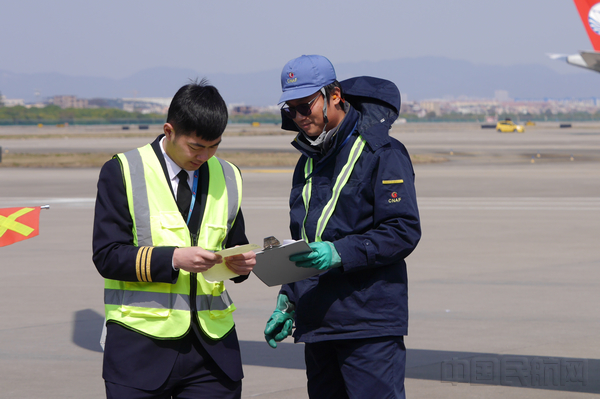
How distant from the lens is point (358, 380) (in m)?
3.33

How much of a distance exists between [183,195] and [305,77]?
2.53ft

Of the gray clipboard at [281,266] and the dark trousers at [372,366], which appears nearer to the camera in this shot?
the gray clipboard at [281,266]

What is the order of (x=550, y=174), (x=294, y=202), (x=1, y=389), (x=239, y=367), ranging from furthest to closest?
(x=550, y=174)
(x=1, y=389)
(x=294, y=202)
(x=239, y=367)

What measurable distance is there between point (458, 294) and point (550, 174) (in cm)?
2028

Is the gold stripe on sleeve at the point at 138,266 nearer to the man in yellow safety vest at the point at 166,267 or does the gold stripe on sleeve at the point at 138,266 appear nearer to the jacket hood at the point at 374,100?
the man in yellow safety vest at the point at 166,267

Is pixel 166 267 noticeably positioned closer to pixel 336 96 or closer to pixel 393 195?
pixel 393 195

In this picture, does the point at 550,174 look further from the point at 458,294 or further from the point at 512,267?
the point at 458,294

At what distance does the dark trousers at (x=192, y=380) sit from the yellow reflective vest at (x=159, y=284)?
0.09m

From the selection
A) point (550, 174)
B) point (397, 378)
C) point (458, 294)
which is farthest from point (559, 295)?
point (550, 174)

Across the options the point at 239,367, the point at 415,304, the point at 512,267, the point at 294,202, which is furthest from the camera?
the point at 512,267

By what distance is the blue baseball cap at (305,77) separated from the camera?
3371 millimetres

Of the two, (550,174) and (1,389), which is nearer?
(1,389)

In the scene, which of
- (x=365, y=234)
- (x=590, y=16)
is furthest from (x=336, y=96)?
(x=590, y=16)

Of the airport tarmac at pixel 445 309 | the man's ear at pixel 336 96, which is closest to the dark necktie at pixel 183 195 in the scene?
the man's ear at pixel 336 96
